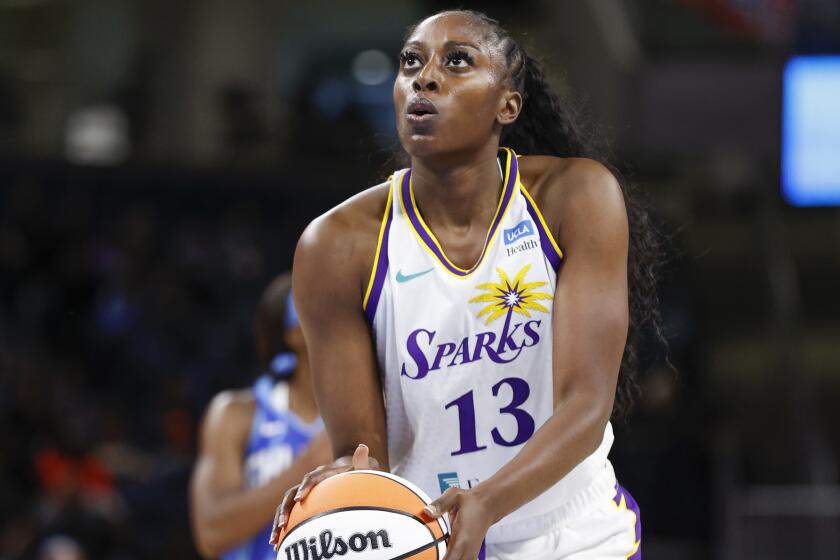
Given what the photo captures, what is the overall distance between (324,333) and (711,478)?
7049 mm

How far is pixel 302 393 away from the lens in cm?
466

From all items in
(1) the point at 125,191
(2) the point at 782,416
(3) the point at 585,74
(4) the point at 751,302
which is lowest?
(2) the point at 782,416

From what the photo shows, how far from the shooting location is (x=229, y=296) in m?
11.8

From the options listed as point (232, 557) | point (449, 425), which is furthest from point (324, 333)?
point (232, 557)

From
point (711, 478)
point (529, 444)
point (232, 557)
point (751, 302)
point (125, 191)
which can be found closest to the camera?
point (529, 444)

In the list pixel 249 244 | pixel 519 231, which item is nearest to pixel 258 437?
pixel 519 231

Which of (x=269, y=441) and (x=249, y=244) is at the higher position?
(x=249, y=244)

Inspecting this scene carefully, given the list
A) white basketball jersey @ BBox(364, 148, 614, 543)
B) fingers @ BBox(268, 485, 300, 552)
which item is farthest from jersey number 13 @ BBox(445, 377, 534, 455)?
fingers @ BBox(268, 485, 300, 552)

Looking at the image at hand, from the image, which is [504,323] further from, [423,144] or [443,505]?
[443,505]

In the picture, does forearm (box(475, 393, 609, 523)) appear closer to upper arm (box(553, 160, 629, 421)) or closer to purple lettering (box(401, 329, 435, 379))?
upper arm (box(553, 160, 629, 421))

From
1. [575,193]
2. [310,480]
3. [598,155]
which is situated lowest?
[310,480]

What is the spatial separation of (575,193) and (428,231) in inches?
14.9

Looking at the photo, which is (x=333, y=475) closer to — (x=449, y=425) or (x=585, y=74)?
(x=449, y=425)

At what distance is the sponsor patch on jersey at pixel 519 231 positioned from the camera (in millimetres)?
3143
